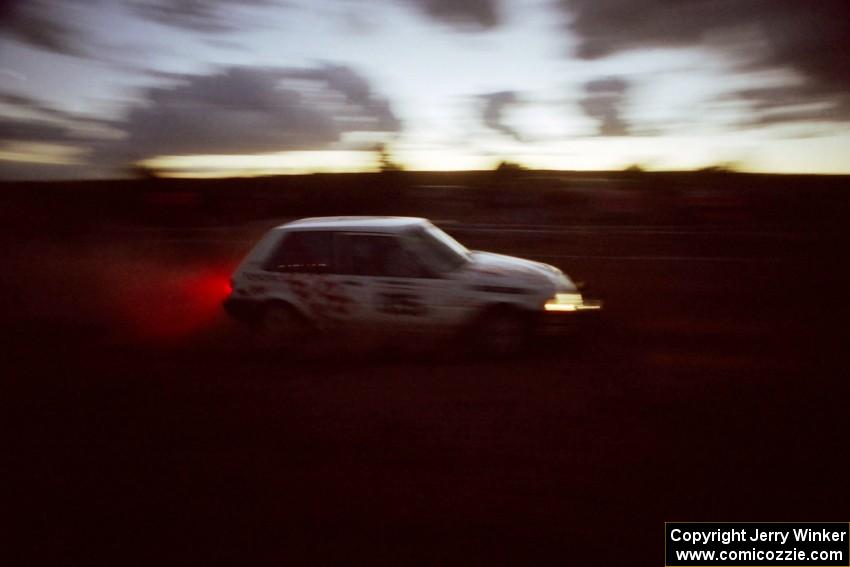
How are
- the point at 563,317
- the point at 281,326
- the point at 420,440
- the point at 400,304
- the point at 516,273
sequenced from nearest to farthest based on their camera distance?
the point at 420,440 → the point at 563,317 → the point at 400,304 → the point at 516,273 → the point at 281,326

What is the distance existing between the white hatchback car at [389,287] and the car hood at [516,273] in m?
0.01

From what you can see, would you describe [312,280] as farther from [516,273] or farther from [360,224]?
[516,273]

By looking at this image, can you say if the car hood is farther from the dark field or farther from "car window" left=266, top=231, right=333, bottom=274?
"car window" left=266, top=231, right=333, bottom=274

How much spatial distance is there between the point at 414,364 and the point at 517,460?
2.76m

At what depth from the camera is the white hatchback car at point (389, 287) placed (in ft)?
23.1

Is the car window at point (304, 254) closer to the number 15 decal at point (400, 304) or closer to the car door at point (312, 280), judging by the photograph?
the car door at point (312, 280)

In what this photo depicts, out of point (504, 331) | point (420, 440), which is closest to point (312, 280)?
point (504, 331)

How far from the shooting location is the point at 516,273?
7.24 meters

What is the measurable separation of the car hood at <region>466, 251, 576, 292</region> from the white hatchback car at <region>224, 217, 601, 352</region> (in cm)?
1

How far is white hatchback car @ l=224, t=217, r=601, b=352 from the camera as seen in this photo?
705 cm

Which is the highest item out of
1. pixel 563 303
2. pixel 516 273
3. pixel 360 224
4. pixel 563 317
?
pixel 360 224

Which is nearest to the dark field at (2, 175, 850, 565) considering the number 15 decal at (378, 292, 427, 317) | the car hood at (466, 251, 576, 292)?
the number 15 decal at (378, 292, 427, 317)

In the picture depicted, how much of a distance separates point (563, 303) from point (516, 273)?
0.62m

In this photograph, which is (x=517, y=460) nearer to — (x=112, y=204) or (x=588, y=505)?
(x=588, y=505)
